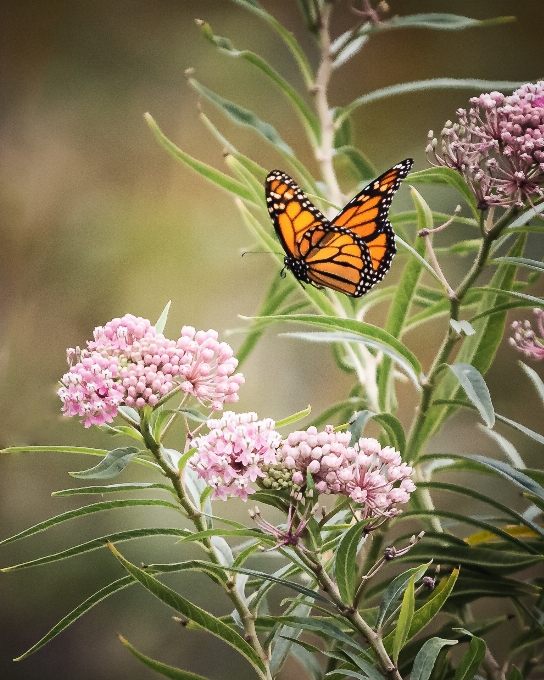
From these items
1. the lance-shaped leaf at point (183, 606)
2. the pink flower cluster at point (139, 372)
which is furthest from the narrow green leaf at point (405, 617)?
the pink flower cluster at point (139, 372)

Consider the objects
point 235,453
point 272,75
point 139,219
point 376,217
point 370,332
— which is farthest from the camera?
point 139,219

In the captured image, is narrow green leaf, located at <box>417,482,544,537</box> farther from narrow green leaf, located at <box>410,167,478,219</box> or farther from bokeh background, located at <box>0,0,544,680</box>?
bokeh background, located at <box>0,0,544,680</box>

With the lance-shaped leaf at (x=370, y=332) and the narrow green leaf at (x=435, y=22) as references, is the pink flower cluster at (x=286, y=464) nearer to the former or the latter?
the lance-shaped leaf at (x=370, y=332)

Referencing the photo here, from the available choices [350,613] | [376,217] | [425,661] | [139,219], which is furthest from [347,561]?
[139,219]

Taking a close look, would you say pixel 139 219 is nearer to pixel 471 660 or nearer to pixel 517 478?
pixel 517 478

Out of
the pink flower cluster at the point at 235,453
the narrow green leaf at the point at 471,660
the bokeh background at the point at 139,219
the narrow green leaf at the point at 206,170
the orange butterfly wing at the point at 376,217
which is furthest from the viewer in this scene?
the bokeh background at the point at 139,219

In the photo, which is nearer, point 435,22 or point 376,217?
point 376,217

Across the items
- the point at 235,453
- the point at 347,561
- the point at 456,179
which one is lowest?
the point at 347,561
